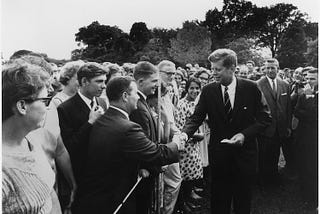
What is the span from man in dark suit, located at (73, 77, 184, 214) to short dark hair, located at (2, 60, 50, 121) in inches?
27.1

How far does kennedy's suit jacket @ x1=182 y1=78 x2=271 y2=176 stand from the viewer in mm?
3639

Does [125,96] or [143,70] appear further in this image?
[143,70]

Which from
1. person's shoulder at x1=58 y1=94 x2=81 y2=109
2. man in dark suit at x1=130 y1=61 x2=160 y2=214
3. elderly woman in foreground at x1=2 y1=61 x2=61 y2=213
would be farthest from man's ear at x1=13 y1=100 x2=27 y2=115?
man in dark suit at x1=130 y1=61 x2=160 y2=214

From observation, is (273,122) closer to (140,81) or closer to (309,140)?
(309,140)

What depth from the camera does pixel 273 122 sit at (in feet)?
18.1

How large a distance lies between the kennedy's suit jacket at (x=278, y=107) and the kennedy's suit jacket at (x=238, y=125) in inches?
73.7

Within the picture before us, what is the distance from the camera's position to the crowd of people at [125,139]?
82.1 inches

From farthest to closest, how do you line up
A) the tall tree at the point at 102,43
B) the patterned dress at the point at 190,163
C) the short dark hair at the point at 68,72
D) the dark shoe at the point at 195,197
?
1. the dark shoe at the point at 195,197
2. the patterned dress at the point at 190,163
3. the tall tree at the point at 102,43
4. the short dark hair at the point at 68,72

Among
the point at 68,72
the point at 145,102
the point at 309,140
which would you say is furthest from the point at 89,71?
the point at 309,140

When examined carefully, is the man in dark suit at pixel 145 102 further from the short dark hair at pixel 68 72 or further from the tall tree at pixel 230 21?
the tall tree at pixel 230 21

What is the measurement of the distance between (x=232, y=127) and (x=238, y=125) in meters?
0.06

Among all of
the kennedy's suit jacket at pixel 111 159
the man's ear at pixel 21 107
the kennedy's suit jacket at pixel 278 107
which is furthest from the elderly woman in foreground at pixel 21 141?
the kennedy's suit jacket at pixel 278 107

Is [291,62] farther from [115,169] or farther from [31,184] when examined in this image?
[31,184]

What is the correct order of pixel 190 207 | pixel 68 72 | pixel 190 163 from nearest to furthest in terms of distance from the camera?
pixel 68 72, pixel 190 163, pixel 190 207
